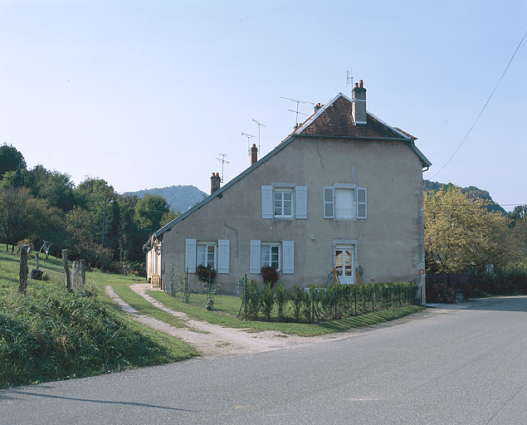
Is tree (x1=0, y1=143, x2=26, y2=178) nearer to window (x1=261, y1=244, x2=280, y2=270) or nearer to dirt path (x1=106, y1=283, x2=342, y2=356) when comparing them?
window (x1=261, y1=244, x2=280, y2=270)

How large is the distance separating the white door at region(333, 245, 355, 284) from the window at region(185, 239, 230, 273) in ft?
17.0

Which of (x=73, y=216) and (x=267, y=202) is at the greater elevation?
(x=73, y=216)

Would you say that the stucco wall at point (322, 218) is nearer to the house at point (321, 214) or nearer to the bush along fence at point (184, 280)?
the house at point (321, 214)

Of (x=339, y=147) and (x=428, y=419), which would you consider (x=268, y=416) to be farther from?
(x=339, y=147)

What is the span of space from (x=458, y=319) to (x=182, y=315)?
924cm

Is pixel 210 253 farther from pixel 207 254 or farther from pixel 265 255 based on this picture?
pixel 265 255

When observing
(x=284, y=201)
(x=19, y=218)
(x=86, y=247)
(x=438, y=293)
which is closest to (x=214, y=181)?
(x=284, y=201)

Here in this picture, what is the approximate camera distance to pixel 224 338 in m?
11.7

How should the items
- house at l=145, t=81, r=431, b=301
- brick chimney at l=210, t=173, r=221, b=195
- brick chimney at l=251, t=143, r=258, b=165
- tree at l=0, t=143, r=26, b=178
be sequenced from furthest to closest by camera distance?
tree at l=0, t=143, r=26, b=178 → brick chimney at l=210, t=173, r=221, b=195 → brick chimney at l=251, t=143, r=258, b=165 → house at l=145, t=81, r=431, b=301

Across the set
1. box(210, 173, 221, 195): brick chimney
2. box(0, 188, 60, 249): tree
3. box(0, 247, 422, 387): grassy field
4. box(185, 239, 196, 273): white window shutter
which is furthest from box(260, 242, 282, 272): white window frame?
box(0, 188, 60, 249): tree

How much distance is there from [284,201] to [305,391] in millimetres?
17125

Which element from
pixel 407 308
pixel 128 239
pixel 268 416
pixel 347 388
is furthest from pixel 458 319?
pixel 128 239

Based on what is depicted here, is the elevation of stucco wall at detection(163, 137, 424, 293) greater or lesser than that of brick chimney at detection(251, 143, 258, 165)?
lesser

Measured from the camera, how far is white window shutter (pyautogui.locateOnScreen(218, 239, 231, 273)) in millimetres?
22500
